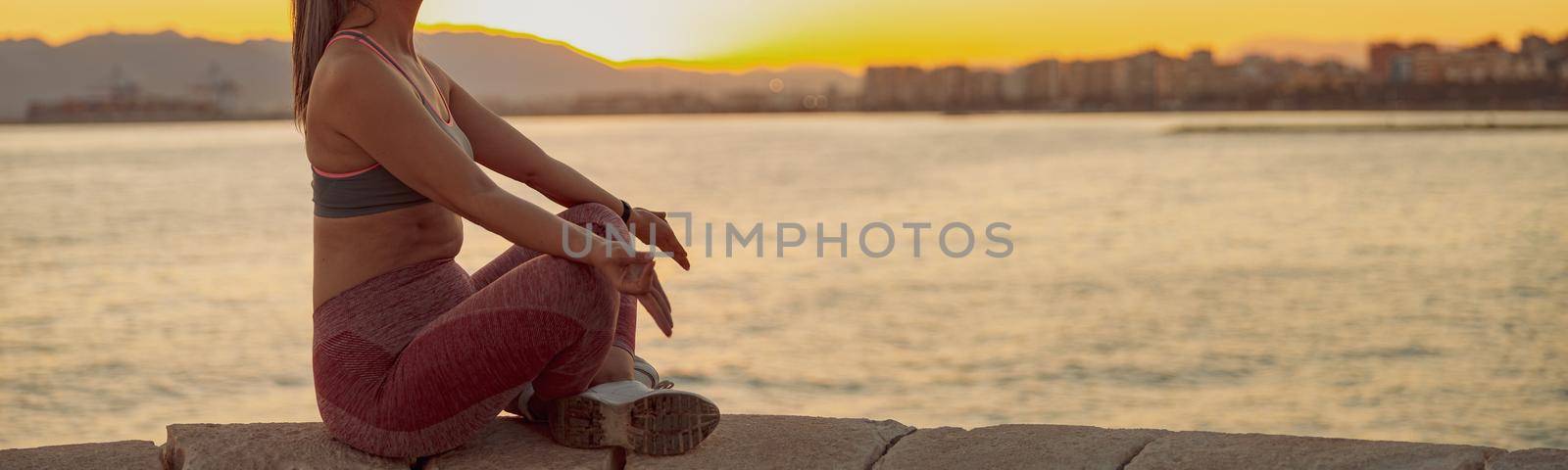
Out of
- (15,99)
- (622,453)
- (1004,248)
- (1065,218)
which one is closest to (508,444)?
(622,453)

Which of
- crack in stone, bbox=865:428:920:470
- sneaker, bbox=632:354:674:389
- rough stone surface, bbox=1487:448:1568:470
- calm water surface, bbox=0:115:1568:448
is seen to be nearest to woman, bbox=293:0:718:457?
sneaker, bbox=632:354:674:389

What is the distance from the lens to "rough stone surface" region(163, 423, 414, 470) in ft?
7.45

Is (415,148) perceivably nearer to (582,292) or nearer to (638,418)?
(582,292)

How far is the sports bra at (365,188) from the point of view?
2.12 meters

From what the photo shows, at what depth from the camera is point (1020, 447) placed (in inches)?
96.5

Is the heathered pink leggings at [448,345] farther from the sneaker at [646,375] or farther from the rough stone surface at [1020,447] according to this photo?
the rough stone surface at [1020,447]

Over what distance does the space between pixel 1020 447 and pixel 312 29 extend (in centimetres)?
129

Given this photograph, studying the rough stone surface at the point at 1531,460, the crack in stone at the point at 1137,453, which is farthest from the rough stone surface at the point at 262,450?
the rough stone surface at the point at 1531,460

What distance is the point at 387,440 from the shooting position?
224 centimetres

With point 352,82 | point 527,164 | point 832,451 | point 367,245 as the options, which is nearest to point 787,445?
point 832,451

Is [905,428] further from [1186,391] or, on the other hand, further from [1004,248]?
[1004,248]

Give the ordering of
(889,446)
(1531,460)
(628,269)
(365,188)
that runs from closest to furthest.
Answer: (628,269) < (365,188) < (1531,460) < (889,446)

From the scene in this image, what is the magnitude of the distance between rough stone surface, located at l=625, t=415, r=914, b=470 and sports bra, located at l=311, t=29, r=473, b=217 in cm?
55

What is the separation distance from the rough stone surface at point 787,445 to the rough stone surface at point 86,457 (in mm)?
821
